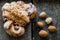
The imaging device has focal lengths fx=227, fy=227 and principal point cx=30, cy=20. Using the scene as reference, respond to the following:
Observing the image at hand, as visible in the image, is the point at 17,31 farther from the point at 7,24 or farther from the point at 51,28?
the point at 51,28

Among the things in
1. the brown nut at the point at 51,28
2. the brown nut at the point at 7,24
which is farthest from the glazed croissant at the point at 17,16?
the brown nut at the point at 51,28

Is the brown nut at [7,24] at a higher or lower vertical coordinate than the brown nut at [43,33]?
higher

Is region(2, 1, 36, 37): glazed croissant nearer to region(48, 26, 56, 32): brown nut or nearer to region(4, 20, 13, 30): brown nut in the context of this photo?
region(4, 20, 13, 30): brown nut

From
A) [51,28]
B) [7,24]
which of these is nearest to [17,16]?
[7,24]

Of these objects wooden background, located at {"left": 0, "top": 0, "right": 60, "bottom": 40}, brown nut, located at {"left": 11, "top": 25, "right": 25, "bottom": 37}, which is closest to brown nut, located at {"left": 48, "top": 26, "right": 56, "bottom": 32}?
wooden background, located at {"left": 0, "top": 0, "right": 60, "bottom": 40}

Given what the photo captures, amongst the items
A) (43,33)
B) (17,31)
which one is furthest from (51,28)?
(17,31)

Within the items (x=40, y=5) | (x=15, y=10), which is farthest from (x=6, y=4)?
(x=40, y=5)

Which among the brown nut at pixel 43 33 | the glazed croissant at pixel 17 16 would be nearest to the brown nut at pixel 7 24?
the glazed croissant at pixel 17 16

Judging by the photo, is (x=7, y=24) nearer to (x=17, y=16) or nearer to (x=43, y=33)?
(x=17, y=16)

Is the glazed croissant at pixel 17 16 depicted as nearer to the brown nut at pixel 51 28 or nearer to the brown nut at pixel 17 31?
the brown nut at pixel 17 31

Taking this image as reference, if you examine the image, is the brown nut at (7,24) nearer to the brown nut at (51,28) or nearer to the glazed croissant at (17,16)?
the glazed croissant at (17,16)

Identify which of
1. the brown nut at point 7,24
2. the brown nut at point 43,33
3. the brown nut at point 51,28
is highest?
the brown nut at point 7,24
